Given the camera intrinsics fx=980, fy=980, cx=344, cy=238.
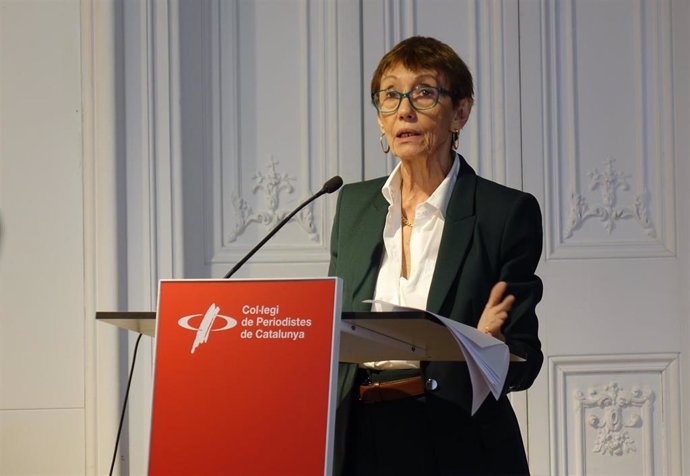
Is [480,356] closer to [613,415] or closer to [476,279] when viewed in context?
[476,279]

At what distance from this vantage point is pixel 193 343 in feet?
5.31

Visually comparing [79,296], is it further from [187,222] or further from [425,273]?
[425,273]

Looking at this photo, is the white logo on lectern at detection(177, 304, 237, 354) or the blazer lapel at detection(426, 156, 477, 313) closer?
the white logo on lectern at detection(177, 304, 237, 354)

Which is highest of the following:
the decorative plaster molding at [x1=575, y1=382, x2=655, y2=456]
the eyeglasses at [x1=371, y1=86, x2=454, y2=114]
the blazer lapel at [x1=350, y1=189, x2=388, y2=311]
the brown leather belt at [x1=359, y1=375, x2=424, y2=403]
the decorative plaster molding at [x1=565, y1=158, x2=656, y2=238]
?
the eyeglasses at [x1=371, y1=86, x2=454, y2=114]

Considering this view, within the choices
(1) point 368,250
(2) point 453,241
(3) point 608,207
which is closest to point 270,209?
(3) point 608,207

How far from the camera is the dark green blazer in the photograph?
1971 mm

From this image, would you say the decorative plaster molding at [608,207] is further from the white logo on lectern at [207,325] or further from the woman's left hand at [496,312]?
the white logo on lectern at [207,325]

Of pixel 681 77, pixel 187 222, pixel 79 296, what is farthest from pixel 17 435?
pixel 681 77

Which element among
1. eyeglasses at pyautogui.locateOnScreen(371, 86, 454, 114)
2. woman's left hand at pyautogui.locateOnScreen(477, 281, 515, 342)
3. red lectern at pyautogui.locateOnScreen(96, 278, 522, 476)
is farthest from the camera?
eyeglasses at pyautogui.locateOnScreen(371, 86, 454, 114)

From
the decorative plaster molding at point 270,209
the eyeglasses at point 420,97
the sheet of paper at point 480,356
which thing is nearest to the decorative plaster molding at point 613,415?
the decorative plaster molding at point 270,209

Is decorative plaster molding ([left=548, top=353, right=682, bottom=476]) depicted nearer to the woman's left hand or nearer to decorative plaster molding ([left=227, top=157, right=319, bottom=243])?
decorative plaster molding ([left=227, top=157, right=319, bottom=243])

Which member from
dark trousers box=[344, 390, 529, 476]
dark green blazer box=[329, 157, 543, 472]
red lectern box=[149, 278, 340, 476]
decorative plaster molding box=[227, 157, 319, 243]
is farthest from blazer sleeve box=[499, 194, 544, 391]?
decorative plaster molding box=[227, 157, 319, 243]

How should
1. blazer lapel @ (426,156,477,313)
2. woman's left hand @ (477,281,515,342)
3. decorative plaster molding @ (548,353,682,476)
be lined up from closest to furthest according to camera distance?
woman's left hand @ (477,281,515,342), blazer lapel @ (426,156,477,313), decorative plaster molding @ (548,353,682,476)

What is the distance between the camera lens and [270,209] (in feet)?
12.4
